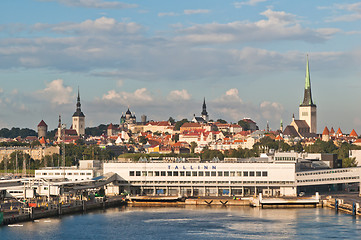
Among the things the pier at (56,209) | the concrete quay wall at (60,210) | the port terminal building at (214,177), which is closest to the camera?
the concrete quay wall at (60,210)

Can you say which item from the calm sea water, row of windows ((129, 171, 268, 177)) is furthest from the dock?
row of windows ((129, 171, 268, 177))

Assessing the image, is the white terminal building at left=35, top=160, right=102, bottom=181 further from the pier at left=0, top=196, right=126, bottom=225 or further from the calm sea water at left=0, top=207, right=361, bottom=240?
the calm sea water at left=0, top=207, right=361, bottom=240

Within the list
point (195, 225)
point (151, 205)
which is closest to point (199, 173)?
point (151, 205)

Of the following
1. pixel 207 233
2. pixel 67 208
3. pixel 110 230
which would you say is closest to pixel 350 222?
pixel 207 233

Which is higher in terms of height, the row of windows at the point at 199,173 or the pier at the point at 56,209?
the row of windows at the point at 199,173

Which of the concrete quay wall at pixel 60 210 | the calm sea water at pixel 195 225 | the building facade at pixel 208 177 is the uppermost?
the building facade at pixel 208 177

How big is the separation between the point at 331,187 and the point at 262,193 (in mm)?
14612

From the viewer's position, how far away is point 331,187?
122250 millimetres

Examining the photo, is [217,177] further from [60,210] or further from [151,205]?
[60,210]

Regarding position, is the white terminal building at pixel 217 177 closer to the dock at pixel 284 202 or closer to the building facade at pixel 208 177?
the building facade at pixel 208 177

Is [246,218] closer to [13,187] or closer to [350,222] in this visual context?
[350,222]

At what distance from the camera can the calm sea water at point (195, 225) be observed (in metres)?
77.6

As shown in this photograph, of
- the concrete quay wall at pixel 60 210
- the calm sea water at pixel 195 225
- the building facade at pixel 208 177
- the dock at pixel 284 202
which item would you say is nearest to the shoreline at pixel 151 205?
the concrete quay wall at pixel 60 210

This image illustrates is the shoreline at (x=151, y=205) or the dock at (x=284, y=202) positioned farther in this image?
the dock at (x=284, y=202)
